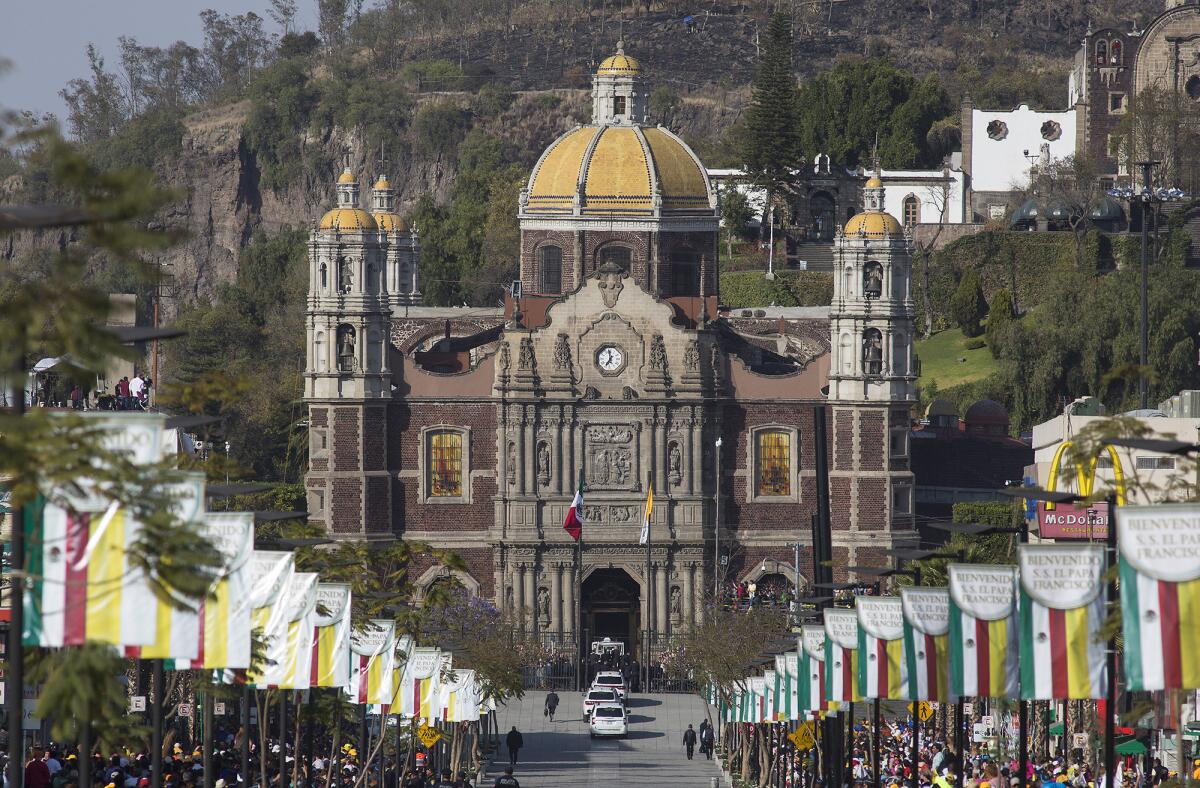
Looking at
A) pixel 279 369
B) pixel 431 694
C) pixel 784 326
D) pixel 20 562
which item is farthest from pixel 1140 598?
pixel 279 369

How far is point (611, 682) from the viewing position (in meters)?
104

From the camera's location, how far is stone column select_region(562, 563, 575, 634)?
11469 centimetres

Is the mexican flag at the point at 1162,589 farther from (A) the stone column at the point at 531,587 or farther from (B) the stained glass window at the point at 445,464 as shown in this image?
(B) the stained glass window at the point at 445,464

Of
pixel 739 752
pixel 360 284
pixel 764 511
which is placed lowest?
pixel 739 752

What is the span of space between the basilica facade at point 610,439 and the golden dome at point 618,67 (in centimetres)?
894

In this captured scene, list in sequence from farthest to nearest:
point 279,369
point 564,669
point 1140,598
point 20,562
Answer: point 279,369
point 564,669
point 1140,598
point 20,562

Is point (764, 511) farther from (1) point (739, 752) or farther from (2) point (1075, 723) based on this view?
(2) point (1075, 723)

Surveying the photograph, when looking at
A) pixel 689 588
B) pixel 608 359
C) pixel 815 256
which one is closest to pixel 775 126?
pixel 815 256

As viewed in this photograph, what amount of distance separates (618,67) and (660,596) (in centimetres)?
2226

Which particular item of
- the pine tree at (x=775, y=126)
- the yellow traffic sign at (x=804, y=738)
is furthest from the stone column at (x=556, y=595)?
the pine tree at (x=775, y=126)

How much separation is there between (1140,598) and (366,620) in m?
25.1

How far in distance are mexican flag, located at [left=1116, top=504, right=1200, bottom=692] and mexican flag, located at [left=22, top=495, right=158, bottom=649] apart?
9452 mm

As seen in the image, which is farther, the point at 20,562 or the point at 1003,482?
the point at 1003,482

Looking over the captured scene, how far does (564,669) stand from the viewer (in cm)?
11088
